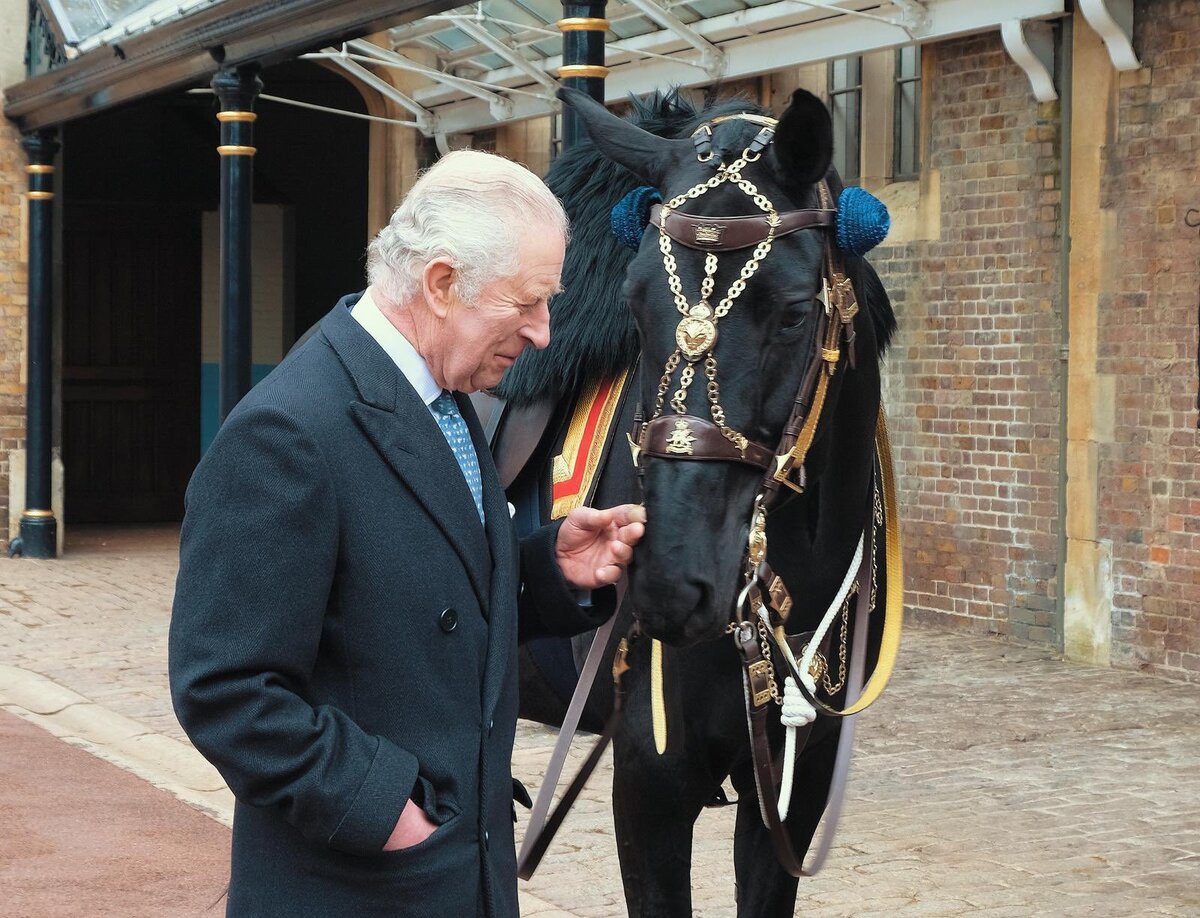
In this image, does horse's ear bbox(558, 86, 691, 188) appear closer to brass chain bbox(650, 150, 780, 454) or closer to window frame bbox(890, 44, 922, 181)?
brass chain bbox(650, 150, 780, 454)

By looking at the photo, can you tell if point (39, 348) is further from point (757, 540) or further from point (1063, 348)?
point (757, 540)

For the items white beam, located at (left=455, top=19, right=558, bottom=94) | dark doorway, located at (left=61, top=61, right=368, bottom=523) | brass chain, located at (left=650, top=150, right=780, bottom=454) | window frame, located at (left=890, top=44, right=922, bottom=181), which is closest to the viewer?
brass chain, located at (left=650, top=150, right=780, bottom=454)

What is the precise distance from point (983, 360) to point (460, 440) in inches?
322

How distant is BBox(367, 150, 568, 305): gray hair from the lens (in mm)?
2279

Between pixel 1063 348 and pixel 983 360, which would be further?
pixel 983 360

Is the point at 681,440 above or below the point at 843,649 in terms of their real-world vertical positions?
above

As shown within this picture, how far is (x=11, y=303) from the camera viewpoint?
14555 millimetres

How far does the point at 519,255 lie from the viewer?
7.57 ft

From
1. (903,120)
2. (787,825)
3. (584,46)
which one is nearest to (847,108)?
(903,120)

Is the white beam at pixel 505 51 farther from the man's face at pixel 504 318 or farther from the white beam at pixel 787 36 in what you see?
the man's face at pixel 504 318

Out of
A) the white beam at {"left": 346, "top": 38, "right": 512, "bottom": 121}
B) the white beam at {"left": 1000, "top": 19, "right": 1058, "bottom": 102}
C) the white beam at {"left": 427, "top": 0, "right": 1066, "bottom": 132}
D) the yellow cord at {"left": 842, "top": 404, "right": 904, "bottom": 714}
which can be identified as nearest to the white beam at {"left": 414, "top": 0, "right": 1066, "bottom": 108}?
the white beam at {"left": 427, "top": 0, "right": 1066, "bottom": 132}

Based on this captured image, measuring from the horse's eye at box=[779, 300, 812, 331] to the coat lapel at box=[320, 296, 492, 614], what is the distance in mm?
831

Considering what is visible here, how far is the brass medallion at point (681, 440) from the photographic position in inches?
112

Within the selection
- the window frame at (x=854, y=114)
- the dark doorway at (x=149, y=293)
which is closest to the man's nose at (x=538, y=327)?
the window frame at (x=854, y=114)
